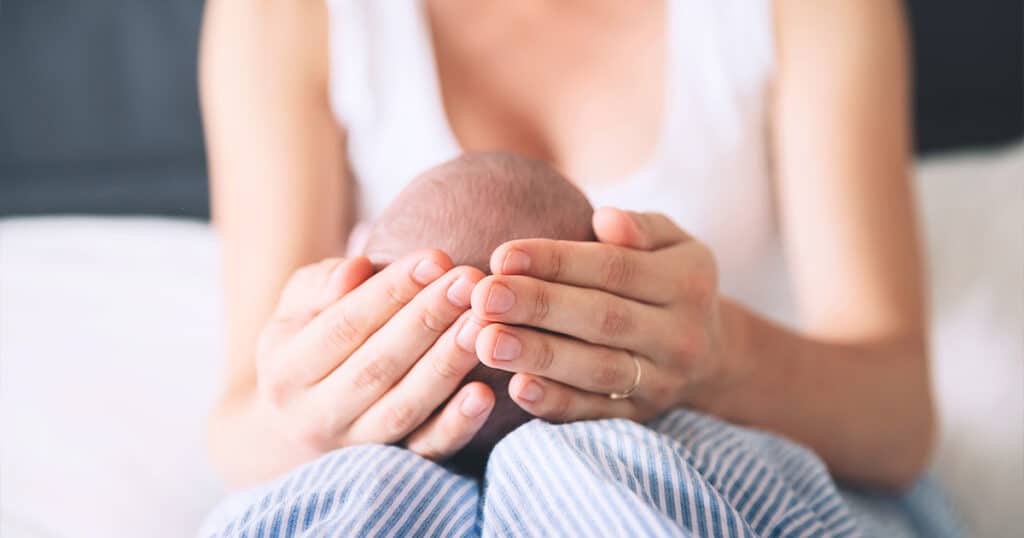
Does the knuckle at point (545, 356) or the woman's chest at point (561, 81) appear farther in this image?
the woman's chest at point (561, 81)

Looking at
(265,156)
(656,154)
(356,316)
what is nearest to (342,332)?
(356,316)

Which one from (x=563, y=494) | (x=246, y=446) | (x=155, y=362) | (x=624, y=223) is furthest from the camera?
(x=155, y=362)

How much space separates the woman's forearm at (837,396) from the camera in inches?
29.4

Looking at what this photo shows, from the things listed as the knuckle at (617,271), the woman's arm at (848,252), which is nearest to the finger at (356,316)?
the knuckle at (617,271)

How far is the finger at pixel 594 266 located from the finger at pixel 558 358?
0.04m

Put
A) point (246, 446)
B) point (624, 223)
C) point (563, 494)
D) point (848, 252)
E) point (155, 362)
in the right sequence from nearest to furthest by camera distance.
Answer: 1. point (563, 494)
2. point (624, 223)
3. point (246, 446)
4. point (848, 252)
5. point (155, 362)

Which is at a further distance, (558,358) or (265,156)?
(265,156)

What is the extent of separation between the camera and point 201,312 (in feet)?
3.77

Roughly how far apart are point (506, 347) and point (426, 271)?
0.08 m

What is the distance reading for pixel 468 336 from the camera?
551 millimetres

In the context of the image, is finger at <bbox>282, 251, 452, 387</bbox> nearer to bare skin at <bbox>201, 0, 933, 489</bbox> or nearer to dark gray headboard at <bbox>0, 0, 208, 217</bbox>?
bare skin at <bbox>201, 0, 933, 489</bbox>

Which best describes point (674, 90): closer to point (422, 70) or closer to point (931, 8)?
point (422, 70)

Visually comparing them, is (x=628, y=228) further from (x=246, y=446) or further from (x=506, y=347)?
(x=246, y=446)

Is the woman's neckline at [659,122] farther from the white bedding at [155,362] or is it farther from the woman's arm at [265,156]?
the white bedding at [155,362]
